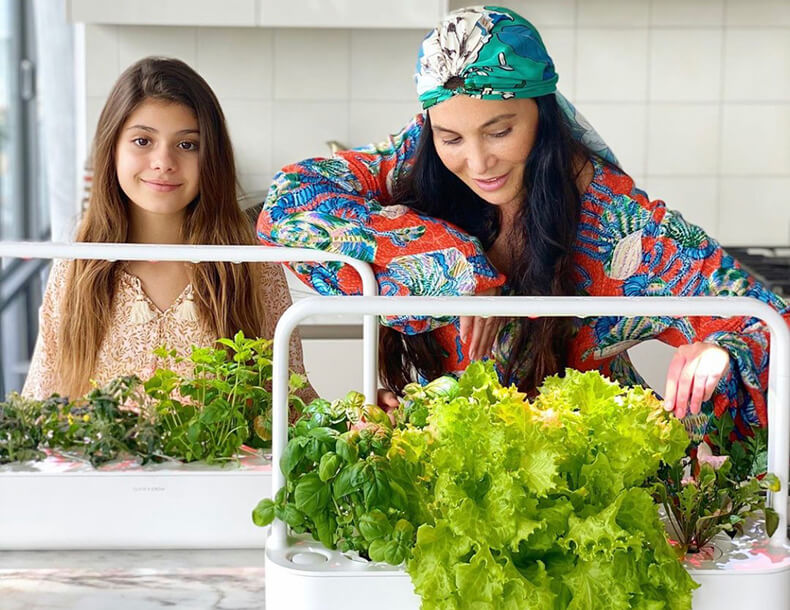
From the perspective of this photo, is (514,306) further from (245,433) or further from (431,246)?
(431,246)

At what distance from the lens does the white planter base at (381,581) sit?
0.88m

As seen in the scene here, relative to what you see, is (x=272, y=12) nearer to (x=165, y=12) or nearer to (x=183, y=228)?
(x=165, y=12)

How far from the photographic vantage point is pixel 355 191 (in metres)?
1.45

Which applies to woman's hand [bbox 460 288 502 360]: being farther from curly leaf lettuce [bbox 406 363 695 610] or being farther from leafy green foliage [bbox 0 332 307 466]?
curly leaf lettuce [bbox 406 363 695 610]

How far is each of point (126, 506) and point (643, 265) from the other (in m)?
0.71

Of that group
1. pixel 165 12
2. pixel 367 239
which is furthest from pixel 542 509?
pixel 165 12

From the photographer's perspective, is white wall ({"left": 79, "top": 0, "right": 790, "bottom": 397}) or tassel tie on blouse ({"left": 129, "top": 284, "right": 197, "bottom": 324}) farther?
white wall ({"left": 79, "top": 0, "right": 790, "bottom": 397})

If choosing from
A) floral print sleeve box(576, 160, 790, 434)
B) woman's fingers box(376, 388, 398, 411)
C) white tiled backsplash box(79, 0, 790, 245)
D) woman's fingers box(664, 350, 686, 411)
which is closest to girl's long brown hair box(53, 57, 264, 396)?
woman's fingers box(376, 388, 398, 411)

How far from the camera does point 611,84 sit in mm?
3105

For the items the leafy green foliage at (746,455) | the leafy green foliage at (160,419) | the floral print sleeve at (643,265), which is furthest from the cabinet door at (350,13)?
the leafy green foliage at (746,455)

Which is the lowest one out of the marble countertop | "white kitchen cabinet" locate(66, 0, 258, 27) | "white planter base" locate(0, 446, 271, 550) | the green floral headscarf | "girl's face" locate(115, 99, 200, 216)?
the marble countertop

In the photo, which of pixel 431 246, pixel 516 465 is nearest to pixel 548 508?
pixel 516 465

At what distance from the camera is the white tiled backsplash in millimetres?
3072

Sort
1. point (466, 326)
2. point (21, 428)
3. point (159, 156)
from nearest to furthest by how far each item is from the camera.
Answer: point (21, 428)
point (466, 326)
point (159, 156)
